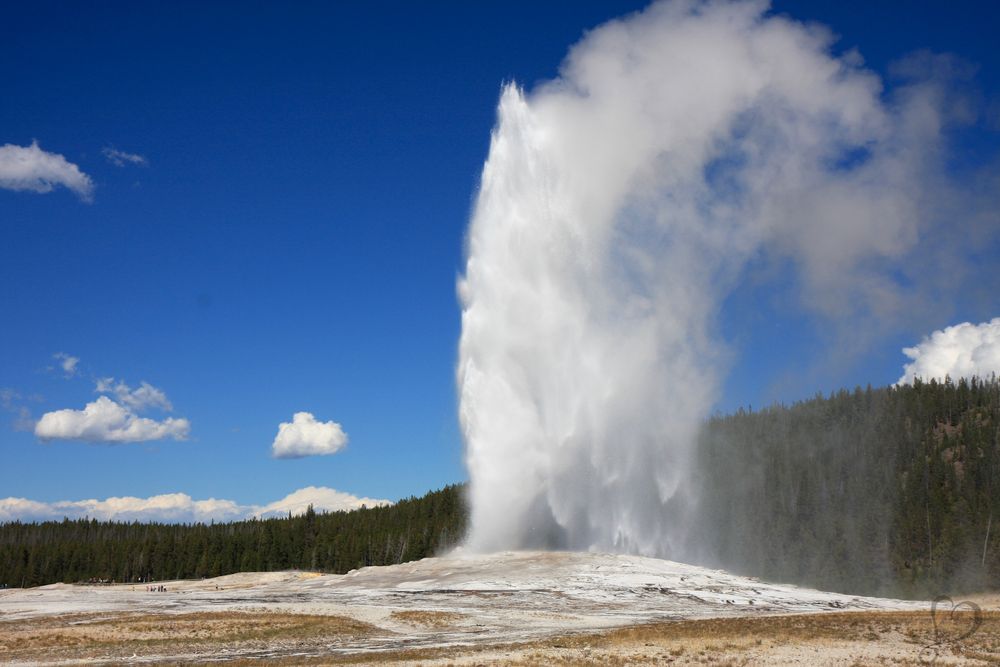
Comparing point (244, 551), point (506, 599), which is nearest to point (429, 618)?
point (506, 599)

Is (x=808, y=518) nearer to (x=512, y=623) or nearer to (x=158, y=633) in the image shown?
(x=512, y=623)

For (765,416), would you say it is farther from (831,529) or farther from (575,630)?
(575,630)

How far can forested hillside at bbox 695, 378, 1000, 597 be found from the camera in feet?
272

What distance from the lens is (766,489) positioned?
96.4 m

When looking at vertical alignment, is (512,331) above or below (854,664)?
above

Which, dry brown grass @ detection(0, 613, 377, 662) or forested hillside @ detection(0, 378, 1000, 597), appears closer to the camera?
dry brown grass @ detection(0, 613, 377, 662)

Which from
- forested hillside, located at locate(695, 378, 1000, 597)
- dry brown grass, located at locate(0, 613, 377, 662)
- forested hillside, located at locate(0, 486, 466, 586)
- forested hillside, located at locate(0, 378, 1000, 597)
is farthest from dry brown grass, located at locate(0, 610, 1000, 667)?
forested hillside, located at locate(0, 486, 466, 586)

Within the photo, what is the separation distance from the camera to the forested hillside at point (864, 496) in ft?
272

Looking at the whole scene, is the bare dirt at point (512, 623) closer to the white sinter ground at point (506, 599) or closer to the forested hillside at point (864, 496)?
the white sinter ground at point (506, 599)

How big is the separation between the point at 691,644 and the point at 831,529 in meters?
70.3

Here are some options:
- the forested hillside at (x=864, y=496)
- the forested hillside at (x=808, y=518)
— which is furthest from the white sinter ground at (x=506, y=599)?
the forested hillside at (x=864, y=496)

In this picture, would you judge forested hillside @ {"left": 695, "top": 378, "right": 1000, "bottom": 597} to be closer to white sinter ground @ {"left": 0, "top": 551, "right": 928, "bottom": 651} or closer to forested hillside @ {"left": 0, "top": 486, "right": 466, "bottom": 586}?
white sinter ground @ {"left": 0, "top": 551, "right": 928, "bottom": 651}

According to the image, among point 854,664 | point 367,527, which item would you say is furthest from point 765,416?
point 854,664

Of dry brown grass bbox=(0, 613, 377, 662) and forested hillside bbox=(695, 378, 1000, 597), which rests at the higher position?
forested hillside bbox=(695, 378, 1000, 597)
